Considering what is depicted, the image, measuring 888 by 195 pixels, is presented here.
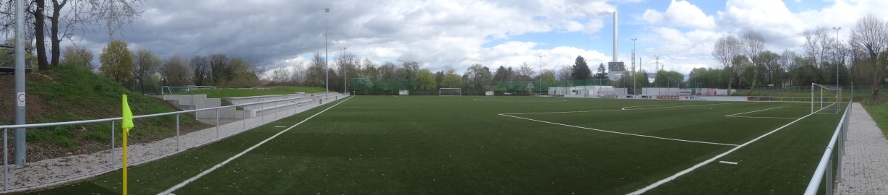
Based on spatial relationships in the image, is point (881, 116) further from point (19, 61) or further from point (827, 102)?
point (19, 61)

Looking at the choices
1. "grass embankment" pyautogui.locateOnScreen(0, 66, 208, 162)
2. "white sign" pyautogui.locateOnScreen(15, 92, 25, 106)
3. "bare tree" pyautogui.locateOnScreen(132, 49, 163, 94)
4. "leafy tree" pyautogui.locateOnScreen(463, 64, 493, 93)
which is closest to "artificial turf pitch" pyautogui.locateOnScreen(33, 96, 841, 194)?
"grass embankment" pyautogui.locateOnScreen(0, 66, 208, 162)

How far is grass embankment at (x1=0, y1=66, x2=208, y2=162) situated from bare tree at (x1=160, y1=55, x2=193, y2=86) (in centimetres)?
7030

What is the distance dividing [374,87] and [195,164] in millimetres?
86467

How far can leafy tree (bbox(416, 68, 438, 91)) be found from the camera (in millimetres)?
109113

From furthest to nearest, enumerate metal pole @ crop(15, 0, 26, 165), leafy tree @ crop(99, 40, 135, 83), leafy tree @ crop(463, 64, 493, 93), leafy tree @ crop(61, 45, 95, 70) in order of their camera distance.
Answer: leafy tree @ crop(463, 64, 493, 93) < leafy tree @ crop(99, 40, 135, 83) < leafy tree @ crop(61, 45, 95, 70) < metal pole @ crop(15, 0, 26, 165)

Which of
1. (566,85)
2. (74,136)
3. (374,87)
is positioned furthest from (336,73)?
(74,136)

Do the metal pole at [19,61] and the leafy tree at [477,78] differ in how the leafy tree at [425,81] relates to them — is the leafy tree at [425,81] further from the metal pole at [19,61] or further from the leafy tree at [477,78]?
the metal pole at [19,61]

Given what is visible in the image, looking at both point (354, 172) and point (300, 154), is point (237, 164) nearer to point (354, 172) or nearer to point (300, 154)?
point (300, 154)

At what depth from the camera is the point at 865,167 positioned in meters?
8.71

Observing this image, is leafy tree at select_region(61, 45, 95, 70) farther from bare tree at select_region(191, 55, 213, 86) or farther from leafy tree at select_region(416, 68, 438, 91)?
leafy tree at select_region(416, 68, 438, 91)

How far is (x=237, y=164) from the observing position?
8.16 m

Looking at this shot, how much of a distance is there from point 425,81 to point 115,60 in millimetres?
61739

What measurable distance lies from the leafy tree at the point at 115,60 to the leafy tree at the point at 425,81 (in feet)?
191

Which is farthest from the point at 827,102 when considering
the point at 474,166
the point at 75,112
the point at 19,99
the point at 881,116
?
the point at 19,99
